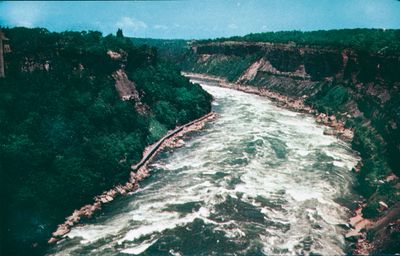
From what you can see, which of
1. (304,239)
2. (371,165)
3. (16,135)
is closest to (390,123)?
(371,165)

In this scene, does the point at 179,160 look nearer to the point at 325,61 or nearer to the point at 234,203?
the point at 234,203

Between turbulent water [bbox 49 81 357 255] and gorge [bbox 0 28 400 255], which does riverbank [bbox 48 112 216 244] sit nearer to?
gorge [bbox 0 28 400 255]

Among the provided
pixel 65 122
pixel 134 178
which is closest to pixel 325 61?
pixel 134 178

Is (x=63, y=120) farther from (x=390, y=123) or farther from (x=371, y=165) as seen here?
(x=390, y=123)

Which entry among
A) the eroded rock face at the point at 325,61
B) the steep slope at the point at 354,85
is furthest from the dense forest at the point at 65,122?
the eroded rock face at the point at 325,61

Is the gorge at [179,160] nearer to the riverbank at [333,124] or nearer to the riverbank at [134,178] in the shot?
the riverbank at [333,124]
